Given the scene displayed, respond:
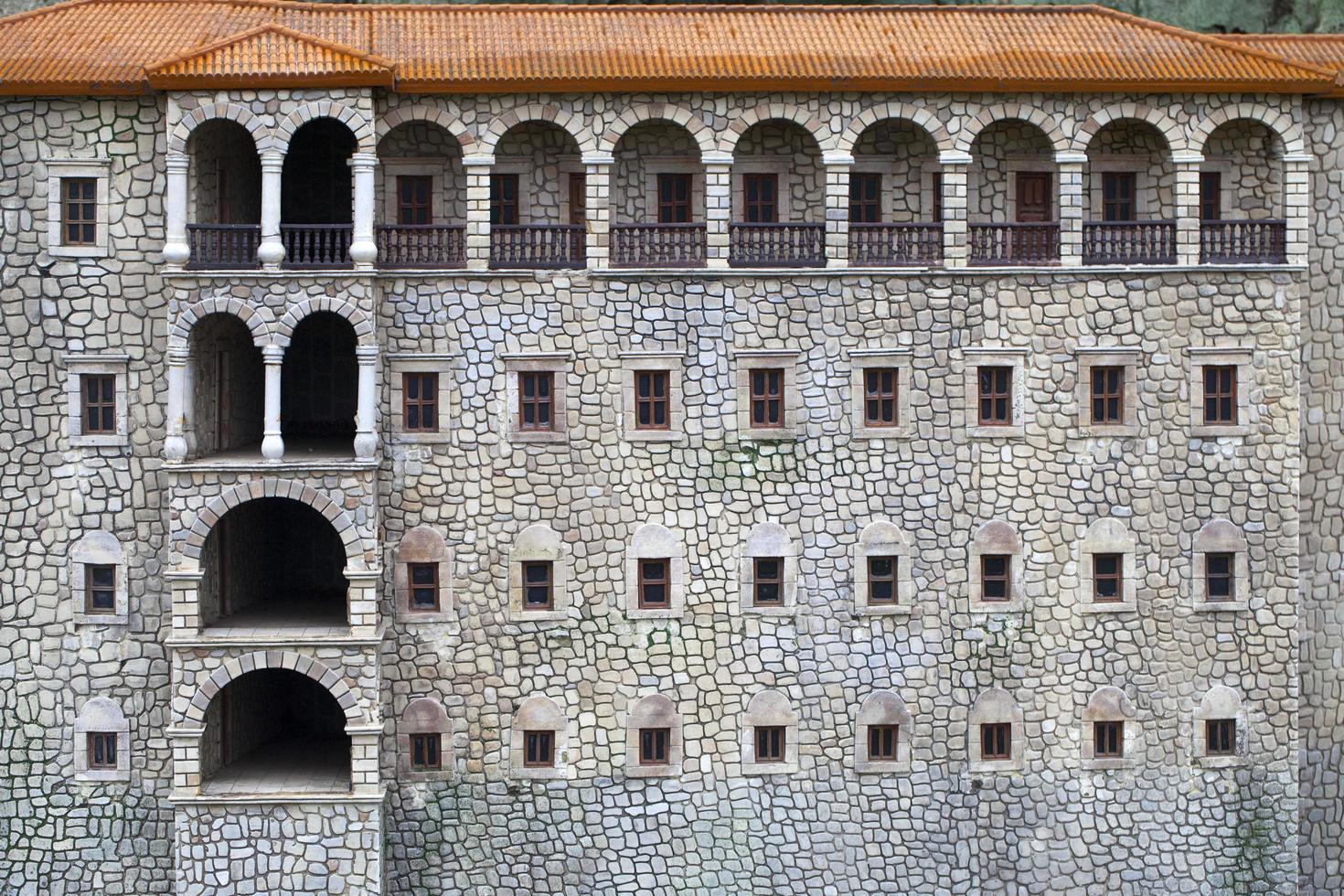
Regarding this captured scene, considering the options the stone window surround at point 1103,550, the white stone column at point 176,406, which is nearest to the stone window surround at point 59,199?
the white stone column at point 176,406

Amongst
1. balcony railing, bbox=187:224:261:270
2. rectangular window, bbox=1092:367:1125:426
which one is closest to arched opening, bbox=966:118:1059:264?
rectangular window, bbox=1092:367:1125:426

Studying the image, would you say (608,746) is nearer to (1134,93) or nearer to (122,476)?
(122,476)

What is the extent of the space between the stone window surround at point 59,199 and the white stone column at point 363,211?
5184mm

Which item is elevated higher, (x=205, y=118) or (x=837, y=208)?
(x=205, y=118)

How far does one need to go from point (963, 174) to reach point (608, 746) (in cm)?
1400

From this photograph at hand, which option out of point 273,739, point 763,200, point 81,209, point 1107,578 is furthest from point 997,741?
point 81,209

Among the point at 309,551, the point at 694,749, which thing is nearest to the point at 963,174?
the point at 694,749

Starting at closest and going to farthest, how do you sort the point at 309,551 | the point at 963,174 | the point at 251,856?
the point at 251,856 → the point at 963,174 → the point at 309,551

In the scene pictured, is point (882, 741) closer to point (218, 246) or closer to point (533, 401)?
point (533, 401)

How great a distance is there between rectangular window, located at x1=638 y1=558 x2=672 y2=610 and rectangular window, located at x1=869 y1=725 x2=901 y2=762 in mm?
5209

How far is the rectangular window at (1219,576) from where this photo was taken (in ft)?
105

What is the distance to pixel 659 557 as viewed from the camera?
3142cm

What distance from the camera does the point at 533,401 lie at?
3150cm

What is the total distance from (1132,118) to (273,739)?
2297cm
